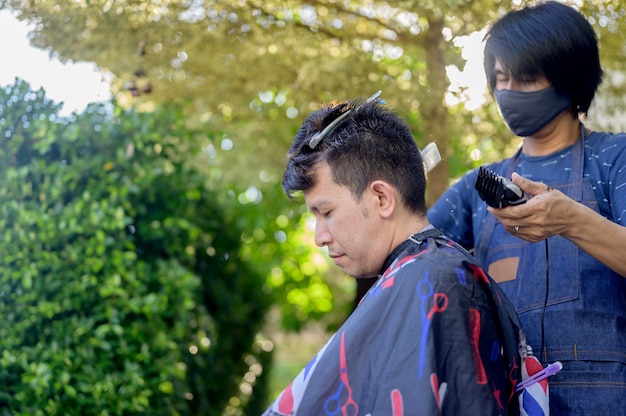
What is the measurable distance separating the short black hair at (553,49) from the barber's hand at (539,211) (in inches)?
16.6

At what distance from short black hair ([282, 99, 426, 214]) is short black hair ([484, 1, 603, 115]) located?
15.5 inches

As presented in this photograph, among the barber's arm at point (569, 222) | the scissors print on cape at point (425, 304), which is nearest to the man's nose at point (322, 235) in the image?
the scissors print on cape at point (425, 304)

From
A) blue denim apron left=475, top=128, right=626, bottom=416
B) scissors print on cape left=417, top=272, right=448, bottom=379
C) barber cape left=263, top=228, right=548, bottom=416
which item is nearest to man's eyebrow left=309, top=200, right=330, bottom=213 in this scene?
barber cape left=263, top=228, right=548, bottom=416

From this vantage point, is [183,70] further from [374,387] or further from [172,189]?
[374,387]

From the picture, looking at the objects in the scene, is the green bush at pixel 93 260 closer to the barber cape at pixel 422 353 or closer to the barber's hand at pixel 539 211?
the barber cape at pixel 422 353

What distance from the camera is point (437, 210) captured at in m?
2.48

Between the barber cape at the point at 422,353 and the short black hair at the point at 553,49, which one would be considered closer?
the barber cape at the point at 422,353

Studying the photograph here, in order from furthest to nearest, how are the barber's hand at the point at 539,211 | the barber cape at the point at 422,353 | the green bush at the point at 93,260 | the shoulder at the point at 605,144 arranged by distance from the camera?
the green bush at the point at 93,260, the shoulder at the point at 605,144, the barber's hand at the point at 539,211, the barber cape at the point at 422,353

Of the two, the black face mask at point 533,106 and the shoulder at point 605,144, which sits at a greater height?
the black face mask at point 533,106

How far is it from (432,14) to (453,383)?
2092 millimetres

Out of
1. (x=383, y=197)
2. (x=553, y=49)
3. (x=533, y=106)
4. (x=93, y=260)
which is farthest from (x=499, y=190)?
(x=93, y=260)

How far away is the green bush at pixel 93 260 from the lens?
3.02m

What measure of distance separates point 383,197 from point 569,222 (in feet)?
1.52

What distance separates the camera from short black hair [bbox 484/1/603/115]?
2150 millimetres
